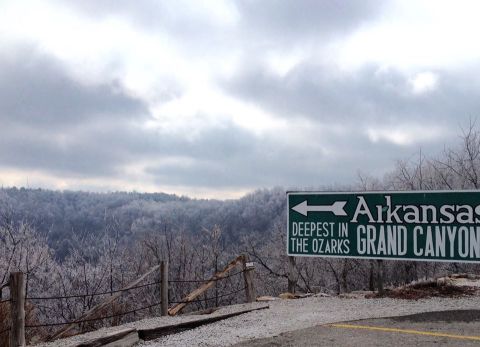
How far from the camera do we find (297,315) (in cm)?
929

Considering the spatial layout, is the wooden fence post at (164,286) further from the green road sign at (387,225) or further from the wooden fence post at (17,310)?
the wooden fence post at (17,310)

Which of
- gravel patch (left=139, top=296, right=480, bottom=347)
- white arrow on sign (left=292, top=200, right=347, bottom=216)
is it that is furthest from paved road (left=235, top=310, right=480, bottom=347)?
white arrow on sign (left=292, top=200, right=347, bottom=216)

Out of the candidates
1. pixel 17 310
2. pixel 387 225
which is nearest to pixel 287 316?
pixel 387 225

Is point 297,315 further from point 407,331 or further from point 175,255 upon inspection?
point 175,255

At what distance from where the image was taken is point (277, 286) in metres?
36.2

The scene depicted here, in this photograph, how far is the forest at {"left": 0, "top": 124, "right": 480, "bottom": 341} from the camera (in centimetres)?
2578

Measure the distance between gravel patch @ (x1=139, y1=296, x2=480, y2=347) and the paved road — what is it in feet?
1.30

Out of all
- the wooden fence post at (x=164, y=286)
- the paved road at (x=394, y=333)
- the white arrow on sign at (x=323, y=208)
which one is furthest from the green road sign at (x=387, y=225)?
the wooden fence post at (x=164, y=286)

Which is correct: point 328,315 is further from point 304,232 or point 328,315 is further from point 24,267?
point 24,267

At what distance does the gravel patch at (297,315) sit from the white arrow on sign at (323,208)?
188 centimetres

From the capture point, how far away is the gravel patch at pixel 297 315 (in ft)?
25.8

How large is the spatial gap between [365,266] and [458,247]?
19778 mm

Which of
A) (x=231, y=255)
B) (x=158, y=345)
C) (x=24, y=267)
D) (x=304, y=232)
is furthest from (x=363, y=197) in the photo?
(x=231, y=255)

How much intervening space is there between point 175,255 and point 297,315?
3818cm
